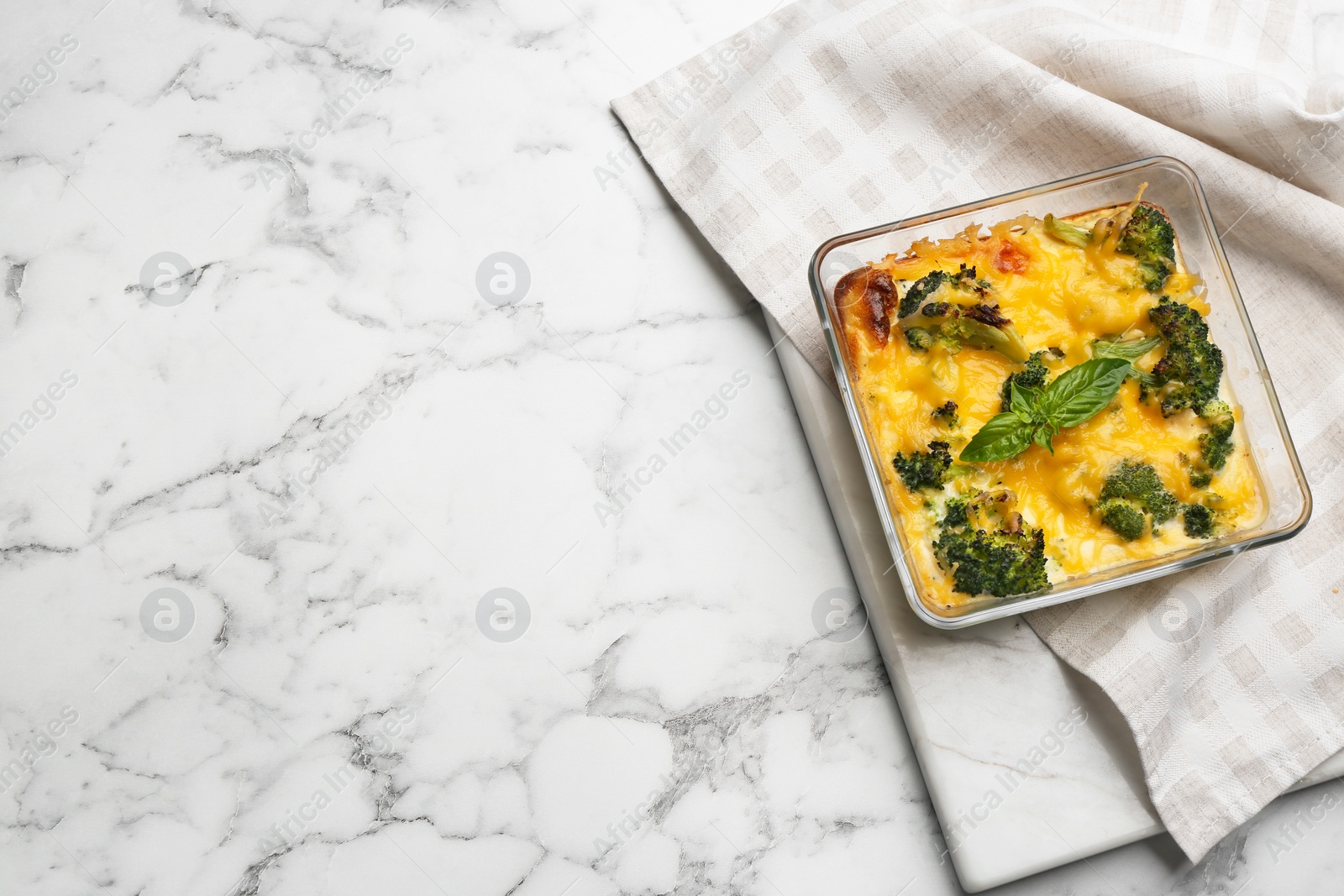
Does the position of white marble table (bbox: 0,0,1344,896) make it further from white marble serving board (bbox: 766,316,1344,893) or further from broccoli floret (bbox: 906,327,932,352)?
broccoli floret (bbox: 906,327,932,352)

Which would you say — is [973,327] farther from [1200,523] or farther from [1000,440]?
[1200,523]

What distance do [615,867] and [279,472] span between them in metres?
1.34

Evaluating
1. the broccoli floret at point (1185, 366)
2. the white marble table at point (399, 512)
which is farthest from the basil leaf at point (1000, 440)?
the white marble table at point (399, 512)

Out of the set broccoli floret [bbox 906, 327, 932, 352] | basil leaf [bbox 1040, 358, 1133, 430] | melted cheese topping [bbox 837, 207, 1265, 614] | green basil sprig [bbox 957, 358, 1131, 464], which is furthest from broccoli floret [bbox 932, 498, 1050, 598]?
broccoli floret [bbox 906, 327, 932, 352]

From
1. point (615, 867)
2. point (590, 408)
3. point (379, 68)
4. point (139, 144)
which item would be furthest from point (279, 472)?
point (615, 867)

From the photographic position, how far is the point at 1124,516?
1.96 m

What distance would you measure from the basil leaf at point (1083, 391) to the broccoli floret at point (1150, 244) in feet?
0.89

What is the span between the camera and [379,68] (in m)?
2.42

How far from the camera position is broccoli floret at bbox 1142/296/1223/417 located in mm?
2037

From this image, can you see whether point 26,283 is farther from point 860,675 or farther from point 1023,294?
point 1023,294

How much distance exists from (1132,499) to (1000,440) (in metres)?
0.35

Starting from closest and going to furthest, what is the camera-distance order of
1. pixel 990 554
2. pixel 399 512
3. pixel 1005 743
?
pixel 990 554
pixel 1005 743
pixel 399 512

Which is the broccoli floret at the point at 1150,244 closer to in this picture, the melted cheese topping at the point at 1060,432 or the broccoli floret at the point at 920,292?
the melted cheese topping at the point at 1060,432

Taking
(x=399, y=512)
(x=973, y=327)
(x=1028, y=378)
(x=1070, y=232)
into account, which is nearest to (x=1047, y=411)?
(x=1028, y=378)
